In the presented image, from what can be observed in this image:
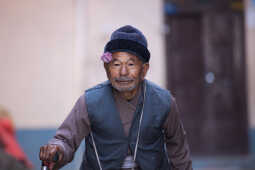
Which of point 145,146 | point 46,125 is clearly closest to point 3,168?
point 46,125

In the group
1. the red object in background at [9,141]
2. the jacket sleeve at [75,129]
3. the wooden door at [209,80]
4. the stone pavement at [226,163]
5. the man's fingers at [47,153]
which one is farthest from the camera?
the wooden door at [209,80]

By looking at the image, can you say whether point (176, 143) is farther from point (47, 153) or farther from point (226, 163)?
point (226, 163)

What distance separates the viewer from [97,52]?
6.57 m

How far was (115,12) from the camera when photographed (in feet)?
21.6

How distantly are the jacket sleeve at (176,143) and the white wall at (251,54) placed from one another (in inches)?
168

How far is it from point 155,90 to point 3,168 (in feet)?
9.32

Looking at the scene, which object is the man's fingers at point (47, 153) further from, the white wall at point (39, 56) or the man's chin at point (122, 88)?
the white wall at point (39, 56)

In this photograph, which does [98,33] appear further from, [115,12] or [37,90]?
[37,90]

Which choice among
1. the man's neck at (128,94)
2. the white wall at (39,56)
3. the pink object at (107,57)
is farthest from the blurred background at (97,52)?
the pink object at (107,57)

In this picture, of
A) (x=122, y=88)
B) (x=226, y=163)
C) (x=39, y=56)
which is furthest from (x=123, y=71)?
(x=226, y=163)

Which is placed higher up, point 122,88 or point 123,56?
point 123,56

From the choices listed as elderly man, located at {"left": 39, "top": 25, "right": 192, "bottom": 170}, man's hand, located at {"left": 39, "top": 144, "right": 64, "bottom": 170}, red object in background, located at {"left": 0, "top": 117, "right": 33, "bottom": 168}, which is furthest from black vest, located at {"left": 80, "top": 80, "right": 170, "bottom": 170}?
red object in background, located at {"left": 0, "top": 117, "right": 33, "bottom": 168}

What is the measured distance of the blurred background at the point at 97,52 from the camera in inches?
257

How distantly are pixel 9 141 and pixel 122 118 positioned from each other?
343 cm
